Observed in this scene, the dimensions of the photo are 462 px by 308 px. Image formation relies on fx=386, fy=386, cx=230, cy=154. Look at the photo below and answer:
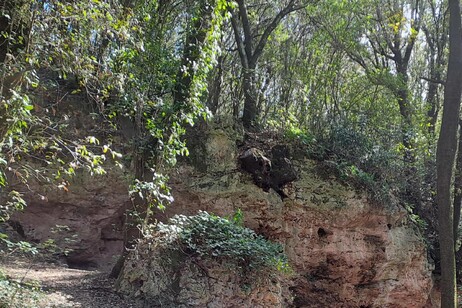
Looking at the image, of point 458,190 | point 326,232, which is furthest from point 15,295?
point 458,190

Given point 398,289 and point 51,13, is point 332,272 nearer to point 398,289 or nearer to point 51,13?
point 398,289

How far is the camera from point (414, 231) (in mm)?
9336

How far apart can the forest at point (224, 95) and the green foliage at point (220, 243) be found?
0.25 metres

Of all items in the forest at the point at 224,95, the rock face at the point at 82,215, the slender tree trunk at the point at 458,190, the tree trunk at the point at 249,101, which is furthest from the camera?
the slender tree trunk at the point at 458,190

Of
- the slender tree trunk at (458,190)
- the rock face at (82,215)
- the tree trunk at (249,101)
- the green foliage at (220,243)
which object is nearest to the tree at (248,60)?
the tree trunk at (249,101)

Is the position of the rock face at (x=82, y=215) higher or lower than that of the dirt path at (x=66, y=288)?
higher

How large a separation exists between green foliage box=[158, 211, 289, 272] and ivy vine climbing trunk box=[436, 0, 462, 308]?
4219 mm

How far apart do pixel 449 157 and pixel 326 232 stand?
3.05m

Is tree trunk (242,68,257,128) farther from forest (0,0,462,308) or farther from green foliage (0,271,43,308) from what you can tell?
green foliage (0,271,43,308)

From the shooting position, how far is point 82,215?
8680 millimetres

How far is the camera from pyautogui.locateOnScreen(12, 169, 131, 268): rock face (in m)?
8.30

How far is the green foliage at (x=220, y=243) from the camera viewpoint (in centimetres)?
555

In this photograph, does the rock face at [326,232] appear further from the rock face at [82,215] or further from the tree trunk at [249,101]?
the rock face at [82,215]

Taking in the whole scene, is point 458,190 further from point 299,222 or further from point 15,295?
point 15,295
